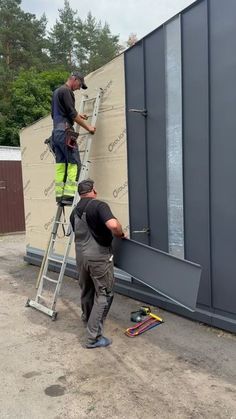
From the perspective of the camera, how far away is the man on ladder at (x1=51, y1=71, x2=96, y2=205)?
17.1 feet

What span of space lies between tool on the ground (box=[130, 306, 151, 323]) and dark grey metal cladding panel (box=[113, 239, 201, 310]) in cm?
74

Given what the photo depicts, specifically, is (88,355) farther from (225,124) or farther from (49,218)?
(49,218)

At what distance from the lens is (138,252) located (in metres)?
4.47

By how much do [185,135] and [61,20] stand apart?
129 feet

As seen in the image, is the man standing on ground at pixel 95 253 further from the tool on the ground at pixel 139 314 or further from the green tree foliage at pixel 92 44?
the green tree foliage at pixel 92 44

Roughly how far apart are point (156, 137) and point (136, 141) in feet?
1.25

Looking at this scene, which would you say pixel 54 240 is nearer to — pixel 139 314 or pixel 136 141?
pixel 139 314

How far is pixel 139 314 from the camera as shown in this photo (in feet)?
16.6

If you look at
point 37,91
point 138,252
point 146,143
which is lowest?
point 138,252

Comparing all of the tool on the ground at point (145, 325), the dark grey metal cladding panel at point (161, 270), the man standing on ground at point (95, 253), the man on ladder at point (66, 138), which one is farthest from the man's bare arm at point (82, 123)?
the tool on the ground at point (145, 325)

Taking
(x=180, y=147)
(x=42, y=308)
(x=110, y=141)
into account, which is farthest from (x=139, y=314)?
(x=110, y=141)

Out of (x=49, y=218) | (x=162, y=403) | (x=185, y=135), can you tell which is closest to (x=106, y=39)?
(x=49, y=218)

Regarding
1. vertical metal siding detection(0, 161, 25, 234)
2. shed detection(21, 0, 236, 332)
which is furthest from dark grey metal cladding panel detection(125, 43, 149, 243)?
vertical metal siding detection(0, 161, 25, 234)

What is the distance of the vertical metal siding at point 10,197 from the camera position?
1359cm
